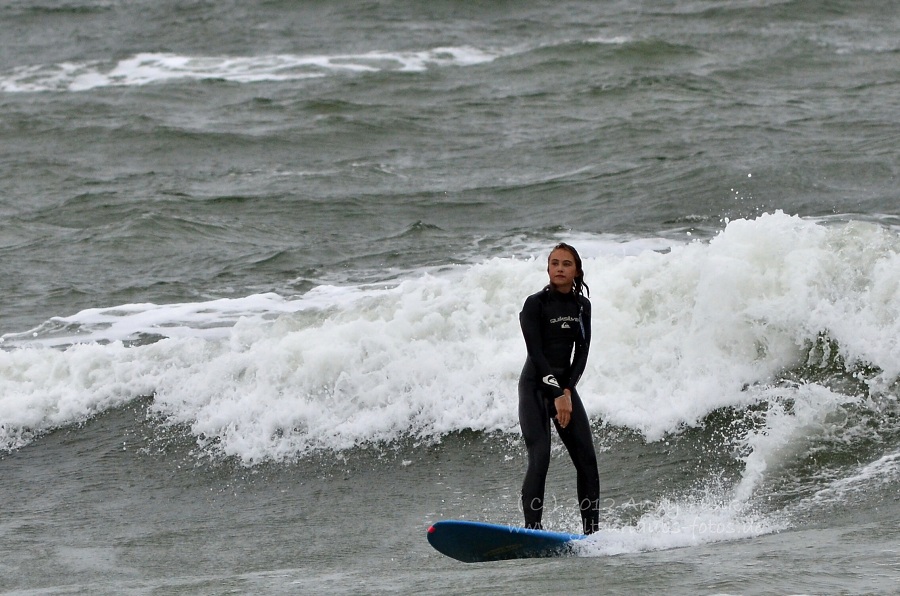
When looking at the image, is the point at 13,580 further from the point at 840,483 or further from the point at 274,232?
the point at 274,232

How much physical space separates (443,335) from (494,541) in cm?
377

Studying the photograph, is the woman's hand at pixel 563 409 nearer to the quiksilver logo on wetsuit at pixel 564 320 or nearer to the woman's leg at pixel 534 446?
the woman's leg at pixel 534 446

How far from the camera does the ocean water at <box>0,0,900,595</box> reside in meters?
6.87

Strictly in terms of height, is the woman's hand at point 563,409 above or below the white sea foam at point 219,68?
below

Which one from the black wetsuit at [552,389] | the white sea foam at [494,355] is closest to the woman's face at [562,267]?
the black wetsuit at [552,389]

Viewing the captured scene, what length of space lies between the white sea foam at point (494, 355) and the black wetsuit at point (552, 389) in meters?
1.94

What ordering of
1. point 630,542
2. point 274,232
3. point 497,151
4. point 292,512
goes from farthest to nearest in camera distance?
point 497,151
point 274,232
point 292,512
point 630,542

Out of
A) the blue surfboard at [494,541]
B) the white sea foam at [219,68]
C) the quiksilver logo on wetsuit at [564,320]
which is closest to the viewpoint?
the blue surfboard at [494,541]

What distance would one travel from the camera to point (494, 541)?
19.9 feet

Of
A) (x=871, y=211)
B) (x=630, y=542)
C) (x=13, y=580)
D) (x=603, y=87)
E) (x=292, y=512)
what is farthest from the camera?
(x=603, y=87)

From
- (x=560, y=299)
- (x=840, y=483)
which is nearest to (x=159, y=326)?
(x=560, y=299)

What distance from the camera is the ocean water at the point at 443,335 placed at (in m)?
6.87

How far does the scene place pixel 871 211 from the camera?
1307 cm

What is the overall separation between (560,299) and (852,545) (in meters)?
1.97
